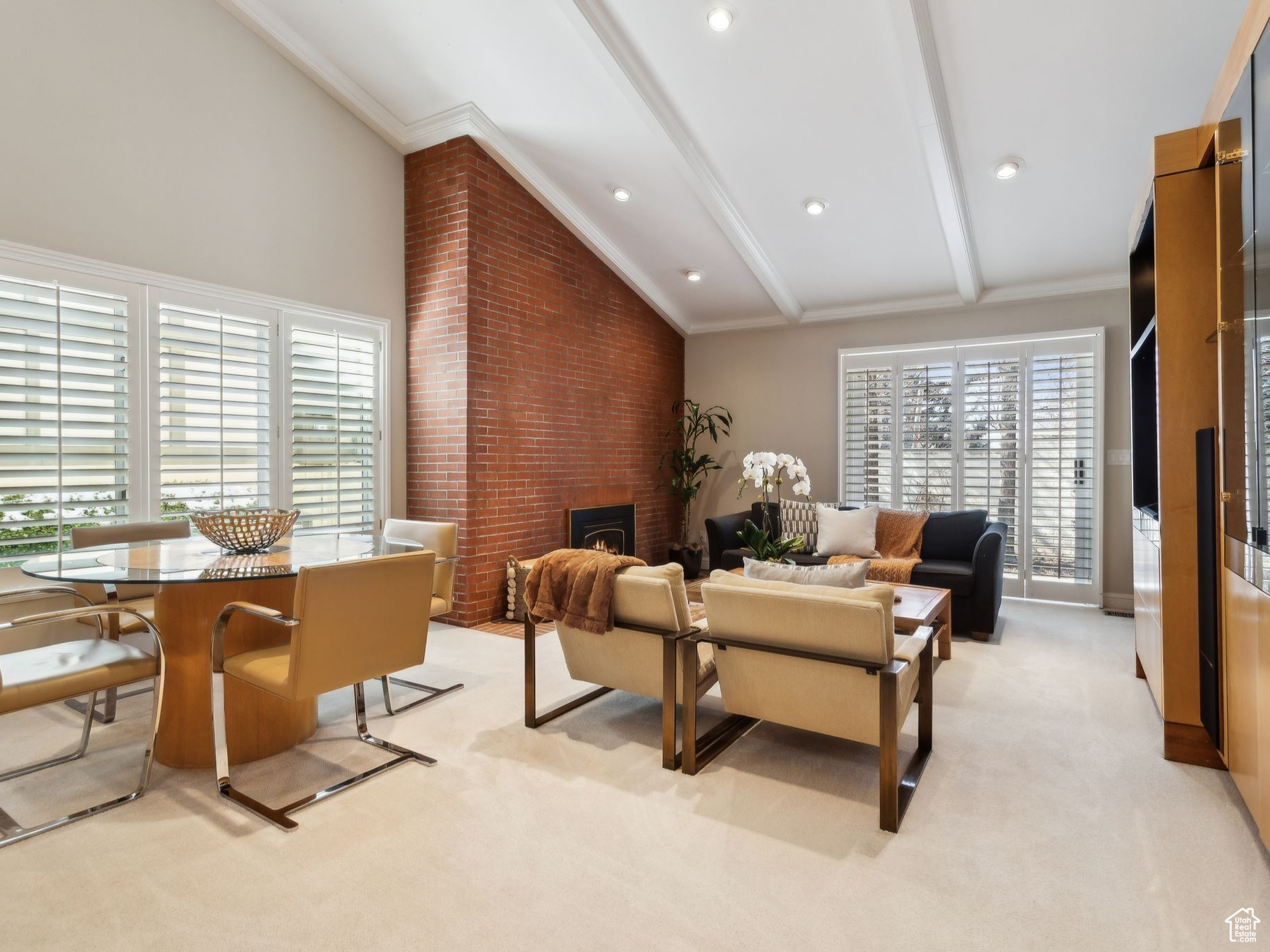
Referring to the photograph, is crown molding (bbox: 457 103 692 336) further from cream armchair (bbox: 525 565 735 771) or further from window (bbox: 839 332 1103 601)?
cream armchair (bbox: 525 565 735 771)

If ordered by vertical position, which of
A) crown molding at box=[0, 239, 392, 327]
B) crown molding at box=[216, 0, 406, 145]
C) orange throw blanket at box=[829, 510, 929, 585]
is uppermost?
crown molding at box=[216, 0, 406, 145]

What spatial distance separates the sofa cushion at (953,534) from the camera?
204 inches

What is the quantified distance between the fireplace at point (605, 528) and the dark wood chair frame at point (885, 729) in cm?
287

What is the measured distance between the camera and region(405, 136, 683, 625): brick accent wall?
4.78 metres

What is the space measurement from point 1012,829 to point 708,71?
12.5 feet

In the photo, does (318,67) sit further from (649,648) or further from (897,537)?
(897,537)

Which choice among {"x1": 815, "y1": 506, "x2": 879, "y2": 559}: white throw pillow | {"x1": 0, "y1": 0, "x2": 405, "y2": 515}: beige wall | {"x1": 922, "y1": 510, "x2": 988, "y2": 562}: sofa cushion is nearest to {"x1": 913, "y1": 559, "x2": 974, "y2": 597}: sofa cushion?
{"x1": 922, "y1": 510, "x2": 988, "y2": 562}: sofa cushion

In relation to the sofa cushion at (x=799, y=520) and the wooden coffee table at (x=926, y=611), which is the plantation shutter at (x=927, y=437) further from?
the wooden coffee table at (x=926, y=611)

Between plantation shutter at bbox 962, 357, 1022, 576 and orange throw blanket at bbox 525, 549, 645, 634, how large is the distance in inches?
163

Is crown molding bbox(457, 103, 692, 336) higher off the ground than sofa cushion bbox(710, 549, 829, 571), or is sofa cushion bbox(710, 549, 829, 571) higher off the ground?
crown molding bbox(457, 103, 692, 336)

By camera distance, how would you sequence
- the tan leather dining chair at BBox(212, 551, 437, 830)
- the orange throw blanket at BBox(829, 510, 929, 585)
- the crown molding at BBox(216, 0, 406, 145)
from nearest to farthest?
1. the tan leather dining chair at BBox(212, 551, 437, 830)
2. the crown molding at BBox(216, 0, 406, 145)
3. the orange throw blanket at BBox(829, 510, 929, 585)

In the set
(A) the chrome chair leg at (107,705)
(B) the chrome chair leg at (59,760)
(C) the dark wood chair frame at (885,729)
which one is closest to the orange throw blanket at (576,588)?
(C) the dark wood chair frame at (885,729)

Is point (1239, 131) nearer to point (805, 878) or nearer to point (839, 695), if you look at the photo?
point (839, 695)

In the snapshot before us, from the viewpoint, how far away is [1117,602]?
5.38 meters
